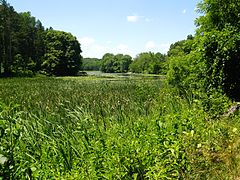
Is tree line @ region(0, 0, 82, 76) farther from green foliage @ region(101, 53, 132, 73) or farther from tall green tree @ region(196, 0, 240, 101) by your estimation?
green foliage @ region(101, 53, 132, 73)

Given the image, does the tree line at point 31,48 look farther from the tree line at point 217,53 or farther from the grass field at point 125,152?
the grass field at point 125,152

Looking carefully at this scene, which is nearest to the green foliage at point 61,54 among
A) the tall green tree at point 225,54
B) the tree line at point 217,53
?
the tree line at point 217,53

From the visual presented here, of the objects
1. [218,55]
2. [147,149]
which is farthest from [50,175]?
[218,55]

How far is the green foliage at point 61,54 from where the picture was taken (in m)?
64.8

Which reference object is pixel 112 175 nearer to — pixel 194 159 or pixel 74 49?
pixel 194 159

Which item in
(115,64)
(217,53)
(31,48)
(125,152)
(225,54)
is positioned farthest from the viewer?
(115,64)

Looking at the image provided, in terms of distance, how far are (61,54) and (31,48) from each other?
676 centimetres

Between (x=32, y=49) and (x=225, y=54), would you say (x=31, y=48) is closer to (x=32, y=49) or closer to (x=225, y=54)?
(x=32, y=49)

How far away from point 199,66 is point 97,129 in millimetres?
5216

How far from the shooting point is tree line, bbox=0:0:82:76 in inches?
2023

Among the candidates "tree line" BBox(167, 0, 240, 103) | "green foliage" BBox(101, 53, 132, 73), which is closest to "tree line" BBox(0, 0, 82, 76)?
"tree line" BBox(167, 0, 240, 103)

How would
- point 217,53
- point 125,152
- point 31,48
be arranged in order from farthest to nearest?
1. point 31,48
2. point 217,53
3. point 125,152

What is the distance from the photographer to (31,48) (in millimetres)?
65188

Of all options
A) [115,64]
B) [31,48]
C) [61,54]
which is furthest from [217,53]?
[115,64]
